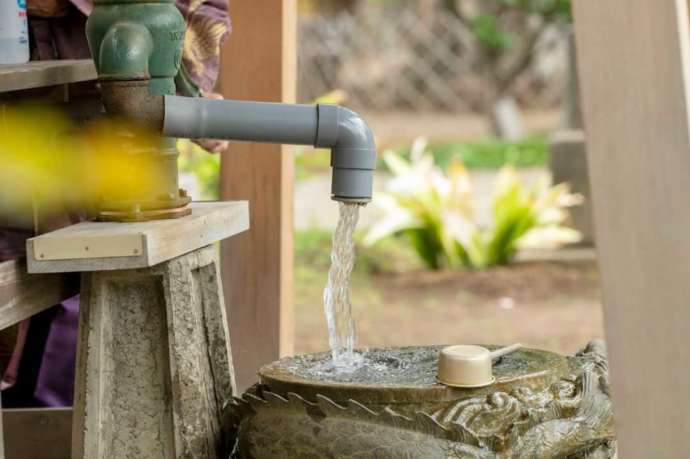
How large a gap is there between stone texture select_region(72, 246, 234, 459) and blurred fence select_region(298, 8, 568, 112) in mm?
10813

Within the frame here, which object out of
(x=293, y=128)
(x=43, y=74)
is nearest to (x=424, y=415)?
(x=293, y=128)

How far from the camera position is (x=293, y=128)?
2.08 meters

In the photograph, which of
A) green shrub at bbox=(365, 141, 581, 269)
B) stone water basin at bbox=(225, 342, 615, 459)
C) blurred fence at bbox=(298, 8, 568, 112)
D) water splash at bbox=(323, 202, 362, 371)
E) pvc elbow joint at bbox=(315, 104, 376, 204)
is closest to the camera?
stone water basin at bbox=(225, 342, 615, 459)

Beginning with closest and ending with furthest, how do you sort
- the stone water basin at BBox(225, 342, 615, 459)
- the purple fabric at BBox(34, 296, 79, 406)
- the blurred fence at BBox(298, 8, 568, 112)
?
the stone water basin at BBox(225, 342, 615, 459) < the purple fabric at BBox(34, 296, 79, 406) < the blurred fence at BBox(298, 8, 568, 112)

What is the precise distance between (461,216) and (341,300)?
17.8ft

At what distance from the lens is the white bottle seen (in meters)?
2.30

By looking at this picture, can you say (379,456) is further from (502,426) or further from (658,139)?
(658,139)

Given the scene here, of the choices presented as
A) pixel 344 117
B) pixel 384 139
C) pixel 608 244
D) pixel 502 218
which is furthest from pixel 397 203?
pixel 608 244

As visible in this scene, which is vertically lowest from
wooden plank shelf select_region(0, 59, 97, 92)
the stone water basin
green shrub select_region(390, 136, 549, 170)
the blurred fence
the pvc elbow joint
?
the stone water basin

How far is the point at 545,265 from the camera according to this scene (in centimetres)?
789

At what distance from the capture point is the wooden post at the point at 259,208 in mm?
2898

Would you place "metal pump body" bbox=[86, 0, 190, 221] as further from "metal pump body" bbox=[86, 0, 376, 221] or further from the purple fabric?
the purple fabric

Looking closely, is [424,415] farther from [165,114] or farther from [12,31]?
[12,31]

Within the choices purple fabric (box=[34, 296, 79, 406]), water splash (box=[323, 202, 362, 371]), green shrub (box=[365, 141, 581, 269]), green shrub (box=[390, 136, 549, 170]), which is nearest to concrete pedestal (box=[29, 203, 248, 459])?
water splash (box=[323, 202, 362, 371])
